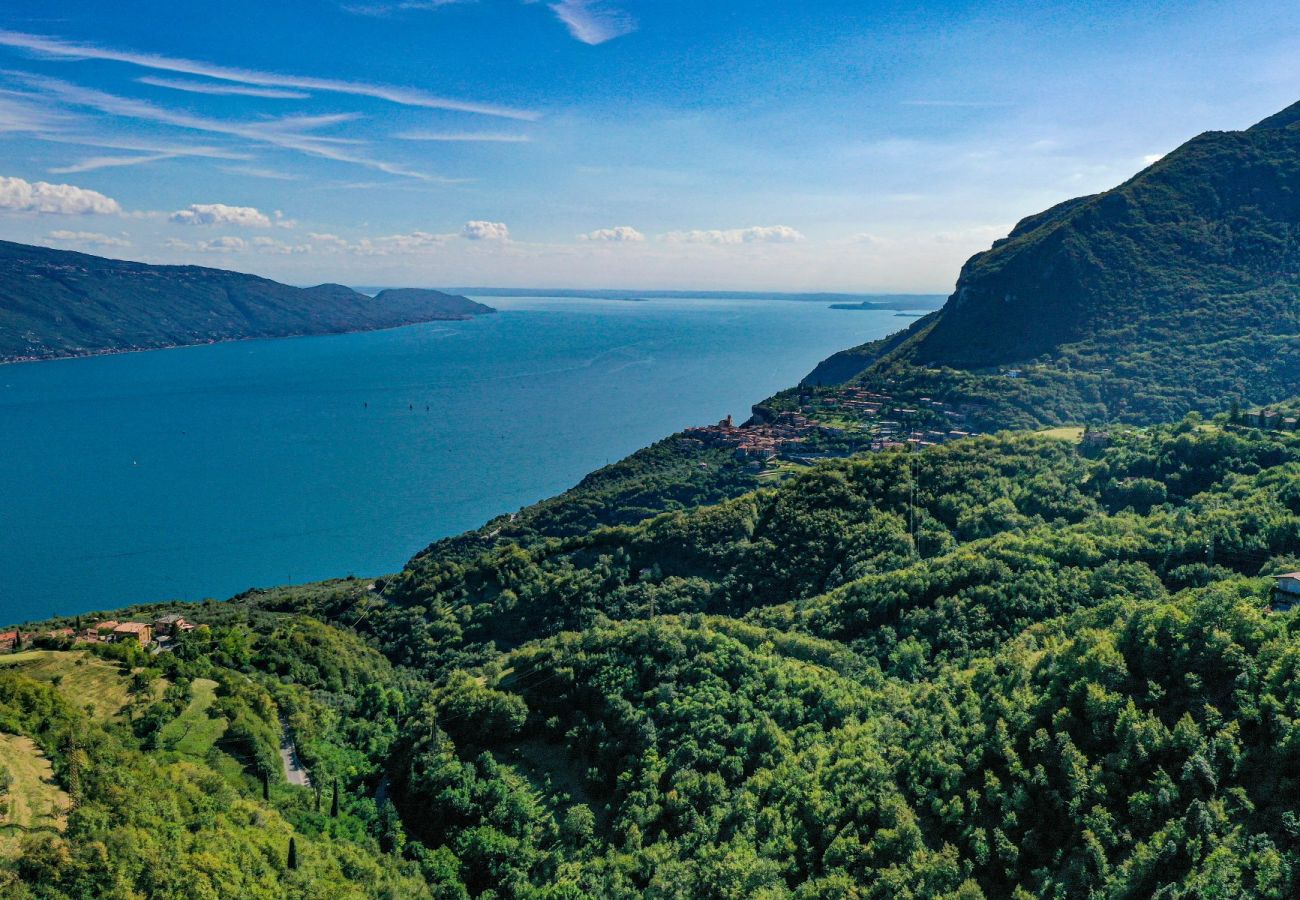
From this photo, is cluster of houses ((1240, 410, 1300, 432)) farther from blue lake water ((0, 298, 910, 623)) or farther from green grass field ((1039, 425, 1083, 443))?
blue lake water ((0, 298, 910, 623))

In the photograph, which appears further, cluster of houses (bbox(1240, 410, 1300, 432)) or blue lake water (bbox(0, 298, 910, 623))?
blue lake water (bbox(0, 298, 910, 623))

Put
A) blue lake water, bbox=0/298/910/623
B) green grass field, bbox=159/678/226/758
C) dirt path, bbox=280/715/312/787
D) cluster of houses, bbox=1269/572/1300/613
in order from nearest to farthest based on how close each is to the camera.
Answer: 1. cluster of houses, bbox=1269/572/1300/613
2. green grass field, bbox=159/678/226/758
3. dirt path, bbox=280/715/312/787
4. blue lake water, bbox=0/298/910/623

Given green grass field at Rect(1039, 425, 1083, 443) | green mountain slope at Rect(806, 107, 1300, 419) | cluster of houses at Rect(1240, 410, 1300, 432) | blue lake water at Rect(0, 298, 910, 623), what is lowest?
blue lake water at Rect(0, 298, 910, 623)

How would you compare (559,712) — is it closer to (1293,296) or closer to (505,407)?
(1293,296)

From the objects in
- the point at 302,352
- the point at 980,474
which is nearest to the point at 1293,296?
the point at 980,474

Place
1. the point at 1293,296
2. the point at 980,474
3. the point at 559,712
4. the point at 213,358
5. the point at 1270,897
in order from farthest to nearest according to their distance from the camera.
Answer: the point at 213,358
the point at 1293,296
the point at 980,474
the point at 559,712
the point at 1270,897

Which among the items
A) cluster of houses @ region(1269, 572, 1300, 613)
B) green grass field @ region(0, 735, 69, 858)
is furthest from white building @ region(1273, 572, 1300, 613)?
green grass field @ region(0, 735, 69, 858)
